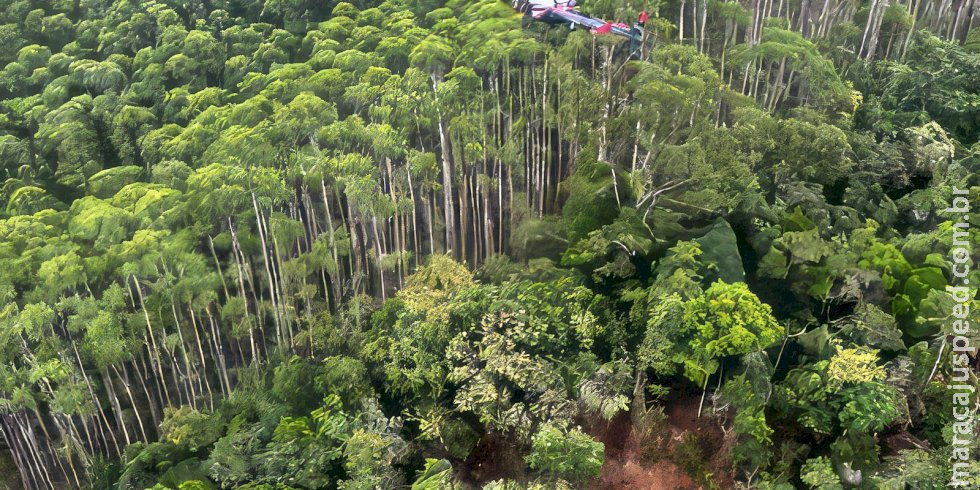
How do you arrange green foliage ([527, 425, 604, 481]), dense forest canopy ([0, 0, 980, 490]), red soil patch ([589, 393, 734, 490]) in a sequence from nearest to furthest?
green foliage ([527, 425, 604, 481]), red soil patch ([589, 393, 734, 490]), dense forest canopy ([0, 0, 980, 490])

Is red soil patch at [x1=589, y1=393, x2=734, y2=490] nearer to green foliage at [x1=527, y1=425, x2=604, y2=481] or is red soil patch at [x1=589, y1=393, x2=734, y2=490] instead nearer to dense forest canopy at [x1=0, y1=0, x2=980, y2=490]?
dense forest canopy at [x1=0, y1=0, x2=980, y2=490]

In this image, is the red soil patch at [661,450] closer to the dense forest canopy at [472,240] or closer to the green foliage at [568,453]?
the dense forest canopy at [472,240]

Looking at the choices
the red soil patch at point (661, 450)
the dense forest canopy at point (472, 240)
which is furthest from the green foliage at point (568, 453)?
the red soil patch at point (661, 450)

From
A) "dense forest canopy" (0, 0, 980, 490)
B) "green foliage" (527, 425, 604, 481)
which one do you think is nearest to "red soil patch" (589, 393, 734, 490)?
"dense forest canopy" (0, 0, 980, 490)

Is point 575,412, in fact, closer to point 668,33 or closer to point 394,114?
point 394,114

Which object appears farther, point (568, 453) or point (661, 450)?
point (661, 450)

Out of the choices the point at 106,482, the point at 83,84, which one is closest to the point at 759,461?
the point at 106,482

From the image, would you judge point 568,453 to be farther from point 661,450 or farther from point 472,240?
point 472,240

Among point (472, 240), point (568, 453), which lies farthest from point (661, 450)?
point (472, 240)
